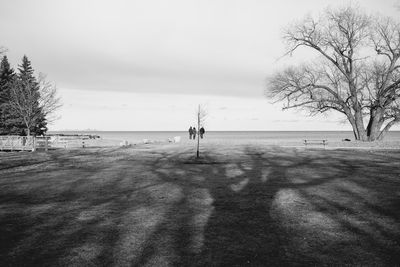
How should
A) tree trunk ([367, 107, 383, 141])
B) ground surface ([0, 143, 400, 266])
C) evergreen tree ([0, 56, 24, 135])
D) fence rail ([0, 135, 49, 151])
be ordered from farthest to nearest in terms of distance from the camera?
evergreen tree ([0, 56, 24, 135]) < tree trunk ([367, 107, 383, 141]) < fence rail ([0, 135, 49, 151]) < ground surface ([0, 143, 400, 266])

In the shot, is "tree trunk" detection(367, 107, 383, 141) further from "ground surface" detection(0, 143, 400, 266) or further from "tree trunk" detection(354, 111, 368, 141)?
"ground surface" detection(0, 143, 400, 266)

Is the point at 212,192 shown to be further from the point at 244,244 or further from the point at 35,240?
the point at 35,240

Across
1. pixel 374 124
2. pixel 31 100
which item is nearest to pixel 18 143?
pixel 31 100

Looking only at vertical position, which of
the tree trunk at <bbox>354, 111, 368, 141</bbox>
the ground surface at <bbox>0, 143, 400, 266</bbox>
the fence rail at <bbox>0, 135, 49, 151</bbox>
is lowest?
the ground surface at <bbox>0, 143, 400, 266</bbox>

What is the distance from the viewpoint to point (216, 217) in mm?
7934

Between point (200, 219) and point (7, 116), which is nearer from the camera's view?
point (200, 219)

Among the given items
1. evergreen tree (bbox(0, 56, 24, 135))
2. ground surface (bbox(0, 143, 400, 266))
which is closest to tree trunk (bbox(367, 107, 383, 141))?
ground surface (bbox(0, 143, 400, 266))

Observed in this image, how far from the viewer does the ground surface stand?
561 centimetres

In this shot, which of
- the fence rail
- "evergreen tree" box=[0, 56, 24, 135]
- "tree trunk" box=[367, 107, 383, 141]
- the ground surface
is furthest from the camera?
"evergreen tree" box=[0, 56, 24, 135]

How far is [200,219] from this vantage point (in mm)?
7762

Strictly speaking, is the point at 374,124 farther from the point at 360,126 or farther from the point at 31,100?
the point at 31,100

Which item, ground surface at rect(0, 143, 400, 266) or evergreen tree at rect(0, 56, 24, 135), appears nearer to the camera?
ground surface at rect(0, 143, 400, 266)

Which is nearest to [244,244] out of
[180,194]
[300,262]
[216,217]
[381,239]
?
[300,262]

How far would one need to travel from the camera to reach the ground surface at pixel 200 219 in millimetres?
5609
